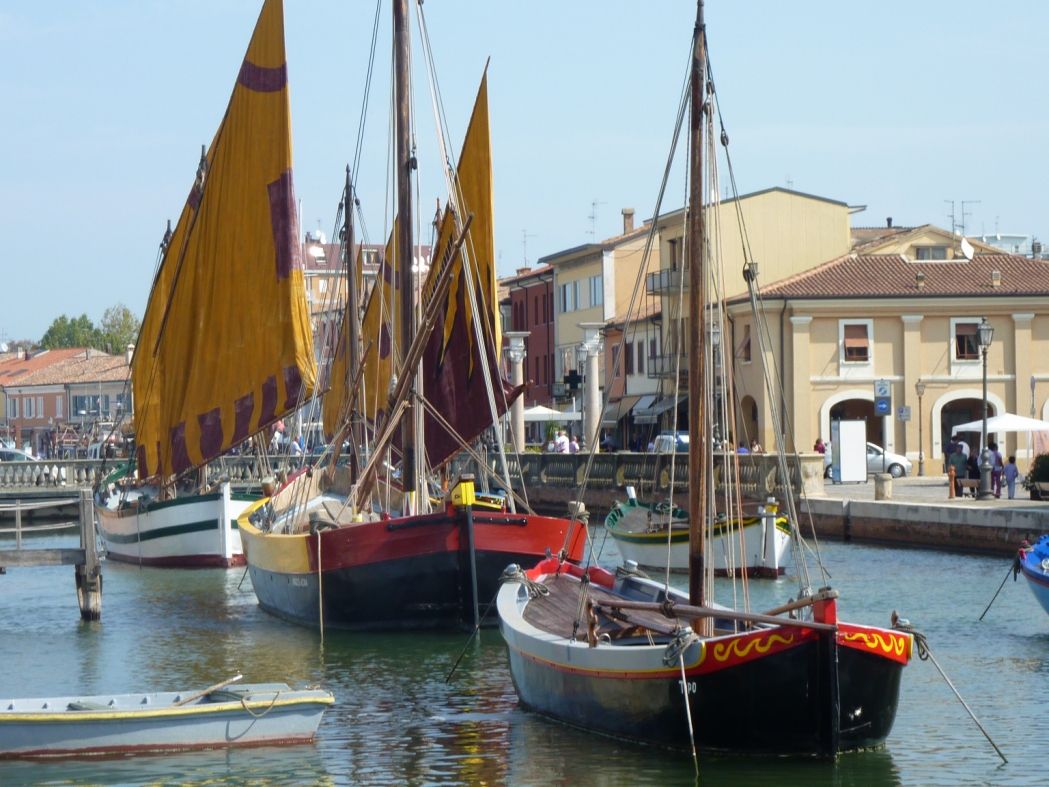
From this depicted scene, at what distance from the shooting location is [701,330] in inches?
558

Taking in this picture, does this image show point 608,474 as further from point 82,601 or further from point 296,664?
point 296,664

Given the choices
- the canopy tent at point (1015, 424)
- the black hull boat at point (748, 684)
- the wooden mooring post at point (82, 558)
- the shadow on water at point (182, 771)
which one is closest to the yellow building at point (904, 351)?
the canopy tent at point (1015, 424)

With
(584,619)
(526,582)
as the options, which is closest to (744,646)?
(584,619)

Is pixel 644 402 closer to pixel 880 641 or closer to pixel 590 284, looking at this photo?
pixel 590 284

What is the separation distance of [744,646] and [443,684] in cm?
613

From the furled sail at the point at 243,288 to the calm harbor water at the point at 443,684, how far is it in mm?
3338

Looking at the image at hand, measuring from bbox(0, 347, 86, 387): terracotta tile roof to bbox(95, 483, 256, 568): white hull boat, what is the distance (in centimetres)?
10259

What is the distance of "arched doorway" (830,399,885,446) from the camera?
55.4 meters

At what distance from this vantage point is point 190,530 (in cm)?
3400

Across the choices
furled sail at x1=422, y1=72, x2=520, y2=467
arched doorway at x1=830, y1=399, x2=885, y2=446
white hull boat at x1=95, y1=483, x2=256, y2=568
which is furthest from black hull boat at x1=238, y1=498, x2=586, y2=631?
arched doorway at x1=830, y1=399, x2=885, y2=446

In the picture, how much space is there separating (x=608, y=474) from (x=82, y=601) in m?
25.3

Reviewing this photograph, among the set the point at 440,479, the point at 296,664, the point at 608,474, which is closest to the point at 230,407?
the point at 440,479

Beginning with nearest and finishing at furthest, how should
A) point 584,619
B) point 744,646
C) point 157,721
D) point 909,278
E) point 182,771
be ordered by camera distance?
point 744,646 → point 182,771 → point 157,721 → point 584,619 → point 909,278

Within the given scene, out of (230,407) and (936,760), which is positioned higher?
(230,407)
